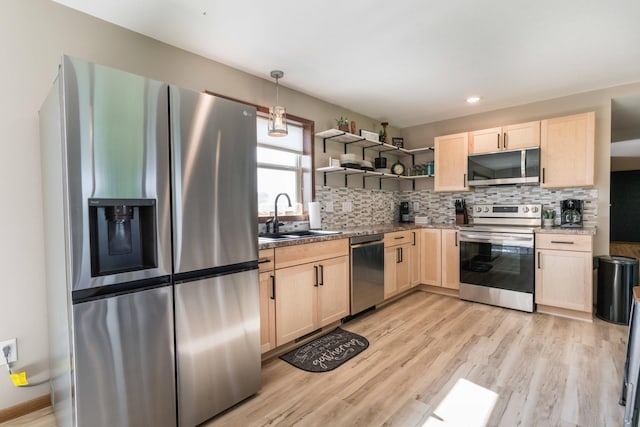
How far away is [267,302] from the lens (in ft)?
7.37

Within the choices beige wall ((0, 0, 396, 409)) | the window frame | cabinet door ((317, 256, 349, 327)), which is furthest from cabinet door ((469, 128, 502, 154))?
beige wall ((0, 0, 396, 409))

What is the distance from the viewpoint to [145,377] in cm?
143

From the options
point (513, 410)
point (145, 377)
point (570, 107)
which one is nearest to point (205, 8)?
point (145, 377)

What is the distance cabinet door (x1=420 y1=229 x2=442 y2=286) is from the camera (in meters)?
3.93

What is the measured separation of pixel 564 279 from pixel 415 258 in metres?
1.52

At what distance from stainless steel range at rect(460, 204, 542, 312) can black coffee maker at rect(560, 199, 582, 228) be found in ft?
0.75

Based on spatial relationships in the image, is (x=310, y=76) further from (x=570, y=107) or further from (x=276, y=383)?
(x=570, y=107)

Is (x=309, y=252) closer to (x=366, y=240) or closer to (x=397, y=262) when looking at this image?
(x=366, y=240)

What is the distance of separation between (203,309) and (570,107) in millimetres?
4341

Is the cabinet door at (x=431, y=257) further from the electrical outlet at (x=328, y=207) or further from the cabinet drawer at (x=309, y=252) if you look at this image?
the cabinet drawer at (x=309, y=252)

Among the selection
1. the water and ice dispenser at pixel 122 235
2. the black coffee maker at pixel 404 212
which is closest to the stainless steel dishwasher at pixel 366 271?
the black coffee maker at pixel 404 212

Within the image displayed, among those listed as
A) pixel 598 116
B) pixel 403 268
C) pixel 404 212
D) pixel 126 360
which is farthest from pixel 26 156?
pixel 598 116

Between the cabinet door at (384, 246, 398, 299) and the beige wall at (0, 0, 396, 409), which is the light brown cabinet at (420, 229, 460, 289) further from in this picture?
the beige wall at (0, 0, 396, 409)

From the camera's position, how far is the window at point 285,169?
3.00 m
